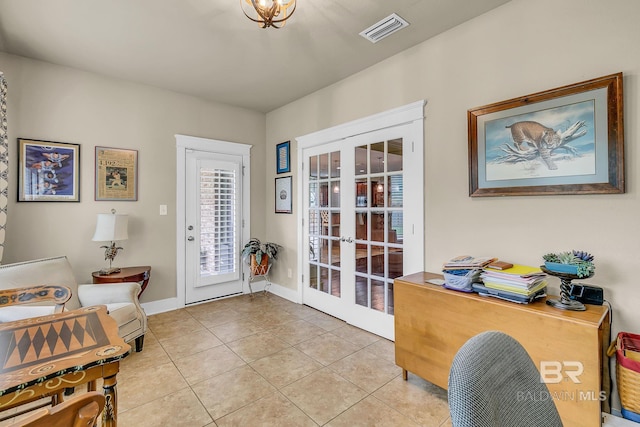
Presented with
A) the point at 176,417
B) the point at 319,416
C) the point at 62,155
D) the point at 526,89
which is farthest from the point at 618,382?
the point at 62,155

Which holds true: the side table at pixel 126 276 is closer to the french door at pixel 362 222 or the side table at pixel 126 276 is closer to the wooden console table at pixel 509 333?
the french door at pixel 362 222

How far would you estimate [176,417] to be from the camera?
1.83m

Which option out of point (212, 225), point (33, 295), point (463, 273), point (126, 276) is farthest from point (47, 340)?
point (212, 225)

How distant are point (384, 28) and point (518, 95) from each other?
1.17 m

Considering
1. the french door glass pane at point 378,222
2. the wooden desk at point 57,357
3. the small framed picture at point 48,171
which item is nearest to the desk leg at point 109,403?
the wooden desk at point 57,357

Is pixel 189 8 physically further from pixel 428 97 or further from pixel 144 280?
pixel 144 280

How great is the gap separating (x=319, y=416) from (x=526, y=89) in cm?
259

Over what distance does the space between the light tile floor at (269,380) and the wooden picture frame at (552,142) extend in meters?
1.61

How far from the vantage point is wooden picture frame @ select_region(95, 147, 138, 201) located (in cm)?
326

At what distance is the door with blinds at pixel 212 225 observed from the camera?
3.88 meters

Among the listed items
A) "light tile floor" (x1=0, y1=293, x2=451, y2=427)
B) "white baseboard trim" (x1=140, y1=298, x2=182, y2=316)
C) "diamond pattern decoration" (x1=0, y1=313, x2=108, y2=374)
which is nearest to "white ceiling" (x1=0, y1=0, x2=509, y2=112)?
"diamond pattern decoration" (x1=0, y1=313, x2=108, y2=374)

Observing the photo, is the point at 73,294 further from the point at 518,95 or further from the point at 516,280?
the point at 518,95

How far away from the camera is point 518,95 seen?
2076mm

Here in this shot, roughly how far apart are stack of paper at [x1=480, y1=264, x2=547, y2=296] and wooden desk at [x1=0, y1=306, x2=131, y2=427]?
6.48 ft
